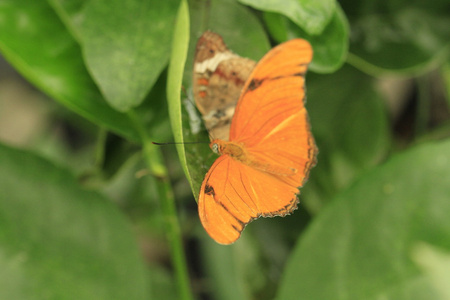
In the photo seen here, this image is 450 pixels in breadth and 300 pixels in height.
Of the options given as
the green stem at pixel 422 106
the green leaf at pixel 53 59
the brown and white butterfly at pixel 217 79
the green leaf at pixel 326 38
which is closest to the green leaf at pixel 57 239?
the green leaf at pixel 53 59

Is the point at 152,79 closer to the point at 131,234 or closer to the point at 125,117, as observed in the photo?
the point at 125,117

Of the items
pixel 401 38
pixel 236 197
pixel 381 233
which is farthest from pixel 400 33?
pixel 236 197

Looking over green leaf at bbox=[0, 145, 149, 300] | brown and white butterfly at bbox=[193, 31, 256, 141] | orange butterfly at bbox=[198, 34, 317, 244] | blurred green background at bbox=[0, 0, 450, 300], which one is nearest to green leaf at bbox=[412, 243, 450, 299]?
blurred green background at bbox=[0, 0, 450, 300]

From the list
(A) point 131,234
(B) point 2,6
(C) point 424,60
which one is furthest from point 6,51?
(C) point 424,60

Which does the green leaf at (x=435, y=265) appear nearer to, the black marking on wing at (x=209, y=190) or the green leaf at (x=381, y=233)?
the green leaf at (x=381, y=233)

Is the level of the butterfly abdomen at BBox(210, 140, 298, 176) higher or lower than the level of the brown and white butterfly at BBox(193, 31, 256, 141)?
lower

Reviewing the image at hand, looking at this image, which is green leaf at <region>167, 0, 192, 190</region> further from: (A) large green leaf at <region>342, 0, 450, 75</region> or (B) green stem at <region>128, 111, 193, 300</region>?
(A) large green leaf at <region>342, 0, 450, 75</region>
